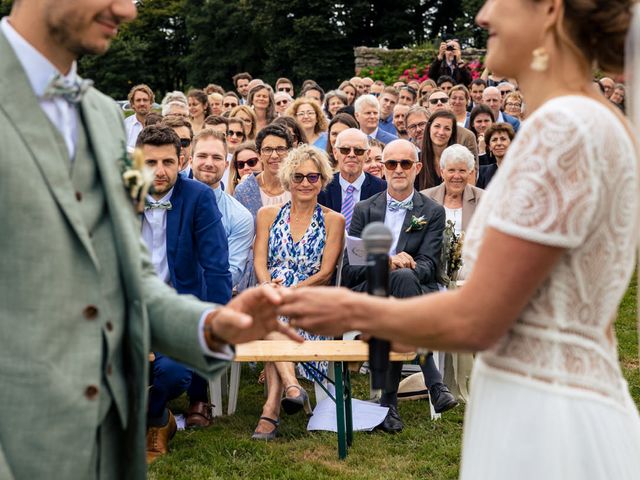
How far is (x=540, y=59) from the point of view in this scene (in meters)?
2.54

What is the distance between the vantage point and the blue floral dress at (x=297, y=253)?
7.54 meters

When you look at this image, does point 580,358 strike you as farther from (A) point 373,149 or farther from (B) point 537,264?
(A) point 373,149

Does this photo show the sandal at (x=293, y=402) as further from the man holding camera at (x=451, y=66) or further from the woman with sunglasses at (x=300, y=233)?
the man holding camera at (x=451, y=66)

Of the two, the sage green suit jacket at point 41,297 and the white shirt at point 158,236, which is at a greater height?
the sage green suit jacket at point 41,297

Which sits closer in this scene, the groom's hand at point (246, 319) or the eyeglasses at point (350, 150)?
the groom's hand at point (246, 319)

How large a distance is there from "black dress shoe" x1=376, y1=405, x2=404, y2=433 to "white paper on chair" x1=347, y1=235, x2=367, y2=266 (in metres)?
1.16

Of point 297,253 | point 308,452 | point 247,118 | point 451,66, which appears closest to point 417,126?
point 247,118

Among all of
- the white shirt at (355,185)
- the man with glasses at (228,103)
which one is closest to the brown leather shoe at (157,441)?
the white shirt at (355,185)

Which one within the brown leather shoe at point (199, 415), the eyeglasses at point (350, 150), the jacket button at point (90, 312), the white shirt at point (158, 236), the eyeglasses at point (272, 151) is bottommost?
the brown leather shoe at point (199, 415)

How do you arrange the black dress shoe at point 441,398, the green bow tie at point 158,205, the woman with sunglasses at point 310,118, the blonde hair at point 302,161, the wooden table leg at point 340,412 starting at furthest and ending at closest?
the woman with sunglasses at point 310,118
the blonde hair at point 302,161
the black dress shoe at point 441,398
the green bow tie at point 158,205
the wooden table leg at point 340,412

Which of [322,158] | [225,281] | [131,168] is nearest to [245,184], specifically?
[322,158]

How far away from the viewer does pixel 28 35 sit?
251 cm

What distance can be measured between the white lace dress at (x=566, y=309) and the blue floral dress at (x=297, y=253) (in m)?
4.96

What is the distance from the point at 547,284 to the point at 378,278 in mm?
453
